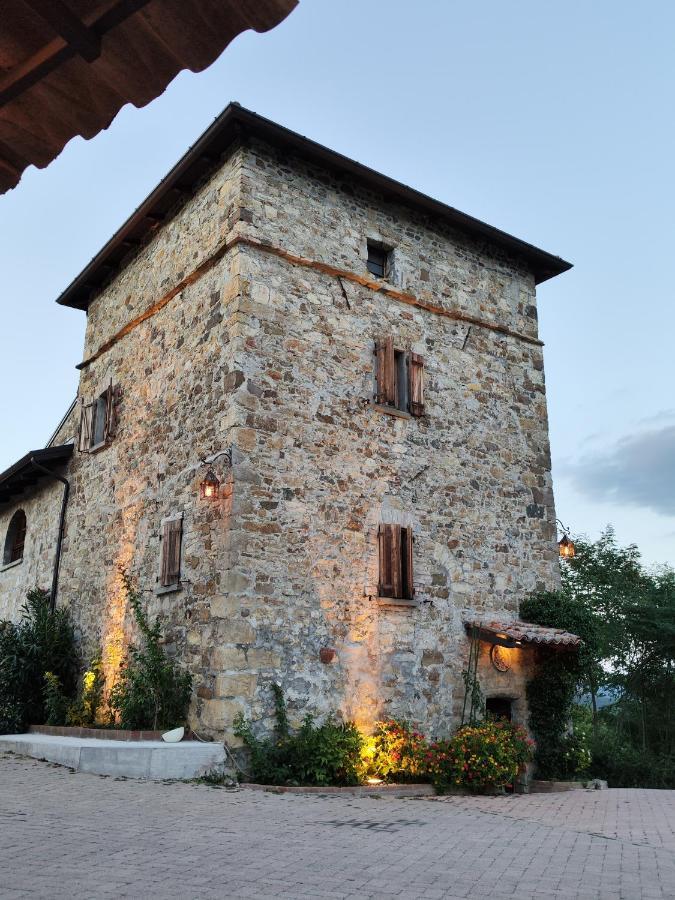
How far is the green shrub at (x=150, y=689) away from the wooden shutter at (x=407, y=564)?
3344 mm

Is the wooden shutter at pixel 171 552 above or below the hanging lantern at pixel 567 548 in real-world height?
below

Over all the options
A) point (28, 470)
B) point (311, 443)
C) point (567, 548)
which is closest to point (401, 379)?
point (311, 443)

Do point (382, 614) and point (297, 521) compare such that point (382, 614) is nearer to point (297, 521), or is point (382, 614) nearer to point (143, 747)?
point (297, 521)

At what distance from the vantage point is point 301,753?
9430 millimetres

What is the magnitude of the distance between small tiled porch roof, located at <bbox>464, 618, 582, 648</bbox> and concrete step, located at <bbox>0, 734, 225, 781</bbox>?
4381mm

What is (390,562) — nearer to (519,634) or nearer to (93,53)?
(519,634)

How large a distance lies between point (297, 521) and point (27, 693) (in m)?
5.79

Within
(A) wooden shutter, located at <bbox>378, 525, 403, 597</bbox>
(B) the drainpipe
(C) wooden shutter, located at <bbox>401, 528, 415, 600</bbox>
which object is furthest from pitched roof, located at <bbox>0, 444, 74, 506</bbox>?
(C) wooden shutter, located at <bbox>401, 528, 415, 600</bbox>

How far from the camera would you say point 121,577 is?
483 inches

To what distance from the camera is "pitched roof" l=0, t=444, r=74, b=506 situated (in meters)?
14.7

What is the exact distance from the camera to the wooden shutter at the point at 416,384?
40.3ft

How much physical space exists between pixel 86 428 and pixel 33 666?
4.30 m

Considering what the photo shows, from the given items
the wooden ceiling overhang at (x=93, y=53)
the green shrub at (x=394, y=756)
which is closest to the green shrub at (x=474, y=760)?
the green shrub at (x=394, y=756)

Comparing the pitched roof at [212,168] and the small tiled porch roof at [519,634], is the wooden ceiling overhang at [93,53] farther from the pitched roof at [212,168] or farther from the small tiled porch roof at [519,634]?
the small tiled porch roof at [519,634]
